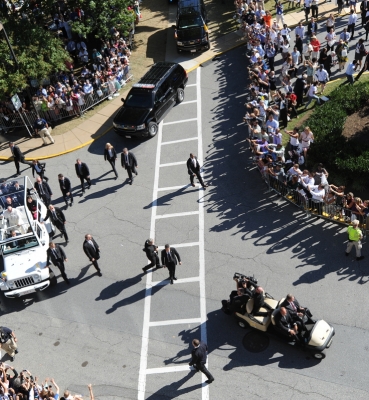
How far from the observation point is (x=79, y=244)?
17391 millimetres

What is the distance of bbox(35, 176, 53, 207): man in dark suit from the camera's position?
1848cm

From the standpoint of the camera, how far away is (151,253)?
49.5 ft

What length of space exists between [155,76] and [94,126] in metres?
3.46

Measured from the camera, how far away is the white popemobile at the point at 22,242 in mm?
15391

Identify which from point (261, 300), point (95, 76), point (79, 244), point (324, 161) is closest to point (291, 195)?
point (324, 161)

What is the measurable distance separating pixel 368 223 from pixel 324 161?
10.7ft

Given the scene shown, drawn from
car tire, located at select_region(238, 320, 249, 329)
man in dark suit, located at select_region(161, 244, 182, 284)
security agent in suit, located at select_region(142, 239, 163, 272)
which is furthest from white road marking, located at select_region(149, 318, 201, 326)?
security agent in suit, located at select_region(142, 239, 163, 272)

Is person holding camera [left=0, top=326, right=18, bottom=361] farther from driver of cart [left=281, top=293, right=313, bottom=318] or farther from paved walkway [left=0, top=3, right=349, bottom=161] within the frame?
paved walkway [left=0, top=3, right=349, bottom=161]

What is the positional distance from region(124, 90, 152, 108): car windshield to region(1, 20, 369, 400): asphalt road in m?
2.64

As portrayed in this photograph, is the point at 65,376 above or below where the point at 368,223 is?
below

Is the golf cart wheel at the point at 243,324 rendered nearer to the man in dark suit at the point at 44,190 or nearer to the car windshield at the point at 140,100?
the man in dark suit at the point at 44,190

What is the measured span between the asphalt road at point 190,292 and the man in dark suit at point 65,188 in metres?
0.40

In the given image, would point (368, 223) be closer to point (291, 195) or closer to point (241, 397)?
point (291, 195)

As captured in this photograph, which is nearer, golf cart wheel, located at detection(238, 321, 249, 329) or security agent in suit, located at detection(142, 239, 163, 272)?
golf cart wheel, located at detection(238, 321, 249, 329)
